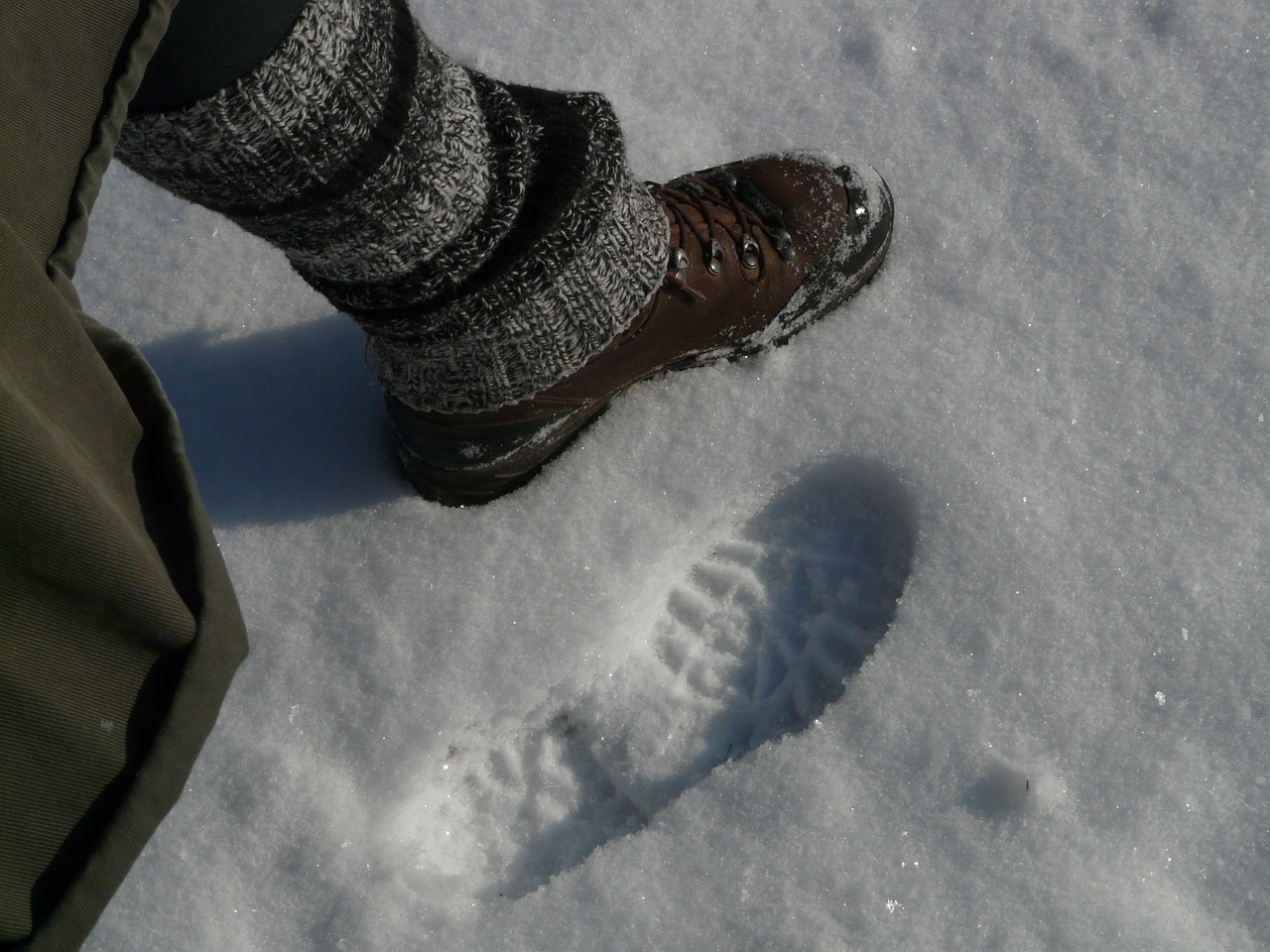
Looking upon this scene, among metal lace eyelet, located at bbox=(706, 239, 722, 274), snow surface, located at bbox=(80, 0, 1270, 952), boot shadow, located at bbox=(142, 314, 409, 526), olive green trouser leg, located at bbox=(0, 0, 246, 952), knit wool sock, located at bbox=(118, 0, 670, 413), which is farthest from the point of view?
boot shadow, located at bbox=(142, 314, 409, 526)

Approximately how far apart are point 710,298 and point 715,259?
44 millimetres

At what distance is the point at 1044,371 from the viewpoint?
1.10m

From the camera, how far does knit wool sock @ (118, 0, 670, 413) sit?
62 cm

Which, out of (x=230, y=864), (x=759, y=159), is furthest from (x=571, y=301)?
(x=230, y=864)

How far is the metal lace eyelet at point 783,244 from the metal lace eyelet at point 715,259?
0.10 metres

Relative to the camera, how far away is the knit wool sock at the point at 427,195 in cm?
62

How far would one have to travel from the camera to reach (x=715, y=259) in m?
1.05

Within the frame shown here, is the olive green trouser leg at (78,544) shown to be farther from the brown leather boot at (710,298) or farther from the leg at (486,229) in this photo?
the brown leather boot at (710,298)

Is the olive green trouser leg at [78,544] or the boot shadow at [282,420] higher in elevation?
the olive green trouser leg at [78,544]

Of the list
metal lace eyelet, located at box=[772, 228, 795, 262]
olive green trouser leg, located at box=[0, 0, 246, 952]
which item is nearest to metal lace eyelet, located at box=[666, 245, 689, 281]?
metal lace eyelet, located at box=[772, 228, 795, 262]

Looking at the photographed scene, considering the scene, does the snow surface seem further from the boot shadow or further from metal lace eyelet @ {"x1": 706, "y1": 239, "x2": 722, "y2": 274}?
metal lace eyelet @ {"x1": 706, "y1": 239, "x2": 722, "y2": 274}

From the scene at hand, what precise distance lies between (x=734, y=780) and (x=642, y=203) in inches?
23.8

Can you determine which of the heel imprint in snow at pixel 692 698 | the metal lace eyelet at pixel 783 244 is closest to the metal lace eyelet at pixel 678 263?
the metal lace eyelet at pixel 783 244

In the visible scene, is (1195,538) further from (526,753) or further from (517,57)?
(517,57)
